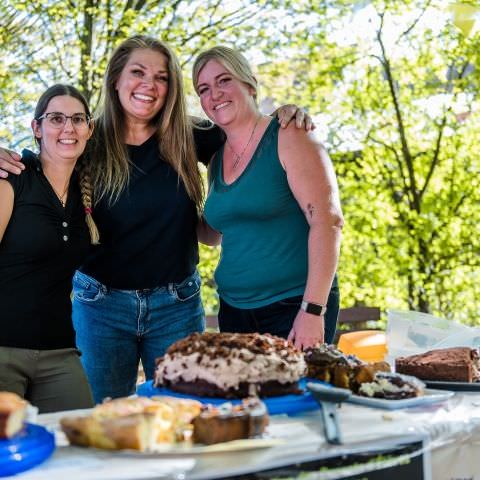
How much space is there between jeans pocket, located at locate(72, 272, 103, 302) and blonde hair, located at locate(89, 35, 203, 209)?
403 mm

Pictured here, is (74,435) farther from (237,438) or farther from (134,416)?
(237,438)

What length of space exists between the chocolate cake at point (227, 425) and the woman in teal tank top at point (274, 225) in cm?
86

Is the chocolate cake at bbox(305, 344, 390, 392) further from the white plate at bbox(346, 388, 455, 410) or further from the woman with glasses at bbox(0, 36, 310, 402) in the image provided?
the woman with glasses at bbox(0, 36, 310, 402)

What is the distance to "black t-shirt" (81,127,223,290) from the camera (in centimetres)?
238

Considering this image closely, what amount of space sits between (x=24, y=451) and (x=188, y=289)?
1.41m

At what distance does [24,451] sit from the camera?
1.10m

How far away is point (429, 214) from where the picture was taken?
21.1ft

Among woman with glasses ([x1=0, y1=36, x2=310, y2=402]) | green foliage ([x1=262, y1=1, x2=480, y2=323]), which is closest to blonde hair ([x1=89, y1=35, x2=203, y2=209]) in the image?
woman with glasses ([x1=0, y1=36, x2=310, y2=402])

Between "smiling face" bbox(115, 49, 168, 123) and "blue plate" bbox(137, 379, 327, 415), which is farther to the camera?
"smiling face" bbox(115, 49, 168, 123)

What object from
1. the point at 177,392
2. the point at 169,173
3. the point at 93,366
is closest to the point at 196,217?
the point at 169,173

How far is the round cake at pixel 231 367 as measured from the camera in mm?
1449

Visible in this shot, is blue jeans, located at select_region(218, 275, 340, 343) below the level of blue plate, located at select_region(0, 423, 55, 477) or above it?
below

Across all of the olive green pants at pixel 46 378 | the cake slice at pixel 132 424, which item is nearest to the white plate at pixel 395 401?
the cake slice at pixel 132 424

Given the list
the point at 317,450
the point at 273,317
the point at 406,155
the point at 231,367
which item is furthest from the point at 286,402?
the point at 406,155
